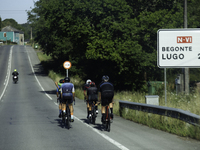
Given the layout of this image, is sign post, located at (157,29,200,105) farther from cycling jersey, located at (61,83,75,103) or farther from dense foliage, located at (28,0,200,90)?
dense foliage, located at (28,0,200,90)

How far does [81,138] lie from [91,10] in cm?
2134

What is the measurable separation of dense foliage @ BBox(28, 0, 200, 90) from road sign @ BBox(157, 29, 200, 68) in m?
13.1

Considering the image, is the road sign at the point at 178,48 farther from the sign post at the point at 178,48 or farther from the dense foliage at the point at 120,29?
the dense foliage at the point at 120,29

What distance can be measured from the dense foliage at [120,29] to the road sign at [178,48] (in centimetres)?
1311

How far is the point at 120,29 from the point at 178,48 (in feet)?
46.1

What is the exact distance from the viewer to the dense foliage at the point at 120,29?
2748 centimetres

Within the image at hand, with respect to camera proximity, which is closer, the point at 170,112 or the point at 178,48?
the point at 170,112

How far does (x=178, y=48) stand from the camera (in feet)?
44.9

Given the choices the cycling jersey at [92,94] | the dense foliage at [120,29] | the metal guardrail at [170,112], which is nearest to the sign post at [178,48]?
the metal guardrail at [170,112]

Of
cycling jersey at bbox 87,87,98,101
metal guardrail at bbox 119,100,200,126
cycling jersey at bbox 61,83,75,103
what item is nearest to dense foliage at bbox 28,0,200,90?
metal guardrail at bbox 119,100,200,126

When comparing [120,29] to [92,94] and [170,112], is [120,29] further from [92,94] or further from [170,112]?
[170,112]

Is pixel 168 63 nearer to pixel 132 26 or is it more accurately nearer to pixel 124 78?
pixel 132 26

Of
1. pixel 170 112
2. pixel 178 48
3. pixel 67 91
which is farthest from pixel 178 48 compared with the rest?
pixel 67 91

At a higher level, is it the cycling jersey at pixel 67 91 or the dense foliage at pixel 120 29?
the dense foliage at pixel 120 29
